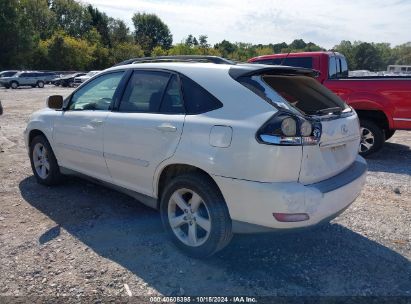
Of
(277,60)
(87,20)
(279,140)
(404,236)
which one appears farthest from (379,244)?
(87,20)

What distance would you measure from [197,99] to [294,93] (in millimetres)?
861

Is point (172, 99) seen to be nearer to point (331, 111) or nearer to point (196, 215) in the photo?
point (196, 215)

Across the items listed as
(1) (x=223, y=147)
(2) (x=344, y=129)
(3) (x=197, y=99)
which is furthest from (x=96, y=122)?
(2) (x=344, y=129)

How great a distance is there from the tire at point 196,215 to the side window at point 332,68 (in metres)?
5.87

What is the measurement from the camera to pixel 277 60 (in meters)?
8.68

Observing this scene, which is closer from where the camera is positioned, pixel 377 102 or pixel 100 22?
pixel 377 102

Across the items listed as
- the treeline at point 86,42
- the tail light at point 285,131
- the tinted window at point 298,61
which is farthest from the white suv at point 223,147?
the treeline at point 86,42

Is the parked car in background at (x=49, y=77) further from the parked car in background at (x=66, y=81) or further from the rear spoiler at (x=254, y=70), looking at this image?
the rear spoiler at (x=254, y=70)

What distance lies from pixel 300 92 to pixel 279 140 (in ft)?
2.84

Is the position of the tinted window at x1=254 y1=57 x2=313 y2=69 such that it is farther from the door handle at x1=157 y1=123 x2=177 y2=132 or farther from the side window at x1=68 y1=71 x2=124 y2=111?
the door handle at x1=157 y1=123 x2=177 y2=132

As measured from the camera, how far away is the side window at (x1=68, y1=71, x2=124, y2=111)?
13.7 ft

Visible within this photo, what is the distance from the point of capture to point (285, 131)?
2.83m

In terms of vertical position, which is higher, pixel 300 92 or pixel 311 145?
pixel 300 92

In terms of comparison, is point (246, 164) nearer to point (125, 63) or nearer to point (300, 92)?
point (300, 92)
